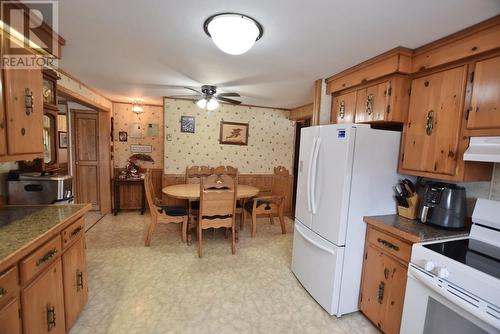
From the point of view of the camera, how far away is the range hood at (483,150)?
1331 mm

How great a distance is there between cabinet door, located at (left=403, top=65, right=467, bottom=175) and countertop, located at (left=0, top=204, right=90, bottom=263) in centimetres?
261

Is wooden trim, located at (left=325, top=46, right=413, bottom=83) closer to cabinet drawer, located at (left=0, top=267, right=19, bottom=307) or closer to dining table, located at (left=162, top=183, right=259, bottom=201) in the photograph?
dining table, located at (left=162, top=183, right=259, bottom=201)

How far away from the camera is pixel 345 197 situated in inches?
71.6

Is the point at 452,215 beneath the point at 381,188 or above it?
beneath

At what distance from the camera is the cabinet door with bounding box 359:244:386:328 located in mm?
1741

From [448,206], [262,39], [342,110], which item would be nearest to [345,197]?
[448,206]

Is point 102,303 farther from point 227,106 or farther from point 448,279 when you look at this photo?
point 227,106

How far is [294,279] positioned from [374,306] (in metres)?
0.85

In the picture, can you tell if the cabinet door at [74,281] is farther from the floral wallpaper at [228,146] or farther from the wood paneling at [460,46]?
the wood paneling at [460,46]

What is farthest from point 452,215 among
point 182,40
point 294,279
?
point 182,40

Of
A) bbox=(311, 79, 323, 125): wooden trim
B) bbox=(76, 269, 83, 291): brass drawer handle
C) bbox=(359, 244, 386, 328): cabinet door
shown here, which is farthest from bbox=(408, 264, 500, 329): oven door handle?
bbox=(76, 269, 83, 291): brass drawer handle

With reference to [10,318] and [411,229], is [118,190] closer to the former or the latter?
[10,318]

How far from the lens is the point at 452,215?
1.66 meters

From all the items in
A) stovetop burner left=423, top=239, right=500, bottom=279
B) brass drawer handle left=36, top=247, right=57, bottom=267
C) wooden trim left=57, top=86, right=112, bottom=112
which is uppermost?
wooden trim left=57, top=86, right=112, bottom=112
